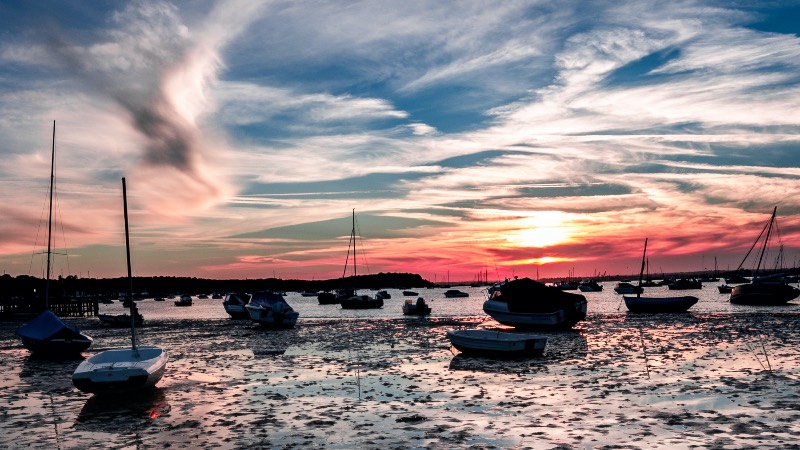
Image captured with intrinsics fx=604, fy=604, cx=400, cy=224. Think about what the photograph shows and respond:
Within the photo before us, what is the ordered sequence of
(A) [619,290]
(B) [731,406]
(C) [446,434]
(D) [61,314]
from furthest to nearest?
(A) [619,290], (D) [61,314], (B) [731,406], (C) [446,434]

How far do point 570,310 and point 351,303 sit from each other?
175 ft

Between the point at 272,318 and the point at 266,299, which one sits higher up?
the point at 266,299

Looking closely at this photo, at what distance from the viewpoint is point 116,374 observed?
19000mm

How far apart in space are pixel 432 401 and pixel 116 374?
9.97 m

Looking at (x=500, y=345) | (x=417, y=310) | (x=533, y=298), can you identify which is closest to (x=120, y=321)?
(x=417, y=310)

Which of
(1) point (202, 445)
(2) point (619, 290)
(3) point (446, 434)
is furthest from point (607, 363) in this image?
(2) point (619, 290)

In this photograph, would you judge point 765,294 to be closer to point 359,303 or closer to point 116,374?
point 359,303

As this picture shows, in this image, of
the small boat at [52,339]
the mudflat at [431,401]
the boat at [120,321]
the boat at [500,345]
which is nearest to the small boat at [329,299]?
the boat at [120,321]

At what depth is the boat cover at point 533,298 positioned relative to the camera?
4456 cm

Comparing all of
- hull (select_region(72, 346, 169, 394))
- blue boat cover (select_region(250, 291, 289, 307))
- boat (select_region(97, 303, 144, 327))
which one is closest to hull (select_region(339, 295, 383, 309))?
boat (select_region(97, 303, 144, 327))

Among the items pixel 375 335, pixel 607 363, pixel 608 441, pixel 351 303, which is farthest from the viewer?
pixel 351 303

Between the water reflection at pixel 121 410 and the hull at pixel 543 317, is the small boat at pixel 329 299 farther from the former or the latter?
the water reflection at pixel 121 410

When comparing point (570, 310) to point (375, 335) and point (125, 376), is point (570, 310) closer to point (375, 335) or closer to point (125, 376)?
point (375, 335)

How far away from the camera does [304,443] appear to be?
13.1 m
